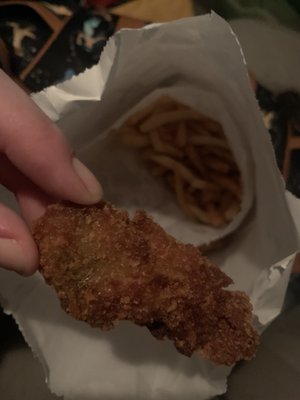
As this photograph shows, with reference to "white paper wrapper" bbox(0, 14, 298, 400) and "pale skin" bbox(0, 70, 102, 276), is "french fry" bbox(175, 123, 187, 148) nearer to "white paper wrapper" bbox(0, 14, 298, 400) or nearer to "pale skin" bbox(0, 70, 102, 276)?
"white paper wrapper" bbox(0, 14, 298, 400)

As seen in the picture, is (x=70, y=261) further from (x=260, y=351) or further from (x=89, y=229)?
(x=260, y=351)

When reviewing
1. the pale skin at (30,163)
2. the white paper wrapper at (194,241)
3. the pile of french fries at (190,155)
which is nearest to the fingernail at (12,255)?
the pale skin at (30,163)

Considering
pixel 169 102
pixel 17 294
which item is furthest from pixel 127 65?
pixel 17 294

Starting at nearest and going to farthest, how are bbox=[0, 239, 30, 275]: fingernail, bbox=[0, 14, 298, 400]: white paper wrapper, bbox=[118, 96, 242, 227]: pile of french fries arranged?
bbox=[0, 239, 30, 275]: fingernail
bbox=[0, 14, 298, 400]: white paper wrapper
bbox=[118, 96, 242, 227]: pile of french fries

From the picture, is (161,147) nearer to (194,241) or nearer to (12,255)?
(194,241)

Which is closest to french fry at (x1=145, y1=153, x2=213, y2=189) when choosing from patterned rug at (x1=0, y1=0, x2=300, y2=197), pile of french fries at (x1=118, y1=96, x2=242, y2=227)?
pile of french fries at (x1=118, y1=96, x2=242, y2=227)

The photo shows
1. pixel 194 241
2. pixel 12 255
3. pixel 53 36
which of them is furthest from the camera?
pixel 53 36

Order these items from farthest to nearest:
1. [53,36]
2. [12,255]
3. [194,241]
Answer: [53,36] → [194,241] → [12,255]

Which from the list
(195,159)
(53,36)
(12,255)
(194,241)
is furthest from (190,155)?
(12,255)
